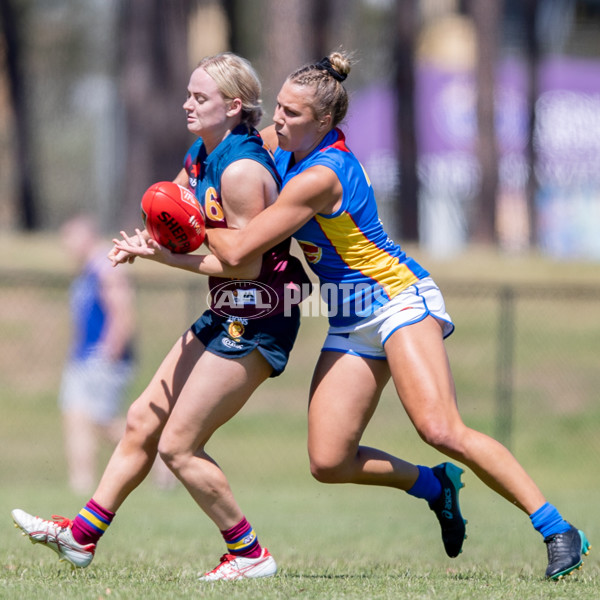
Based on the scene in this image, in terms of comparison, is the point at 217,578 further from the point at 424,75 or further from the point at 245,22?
the point at 245,22

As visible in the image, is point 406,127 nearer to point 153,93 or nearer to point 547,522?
point 153,93

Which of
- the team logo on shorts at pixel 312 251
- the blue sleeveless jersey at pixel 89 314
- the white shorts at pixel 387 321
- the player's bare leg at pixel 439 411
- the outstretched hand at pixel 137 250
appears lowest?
the blue sleeveless jersey at pixel 89 314

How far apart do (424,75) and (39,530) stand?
20734 mm

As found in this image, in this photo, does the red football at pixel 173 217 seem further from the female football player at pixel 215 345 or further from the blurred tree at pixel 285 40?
the blurred tree at pixel 285 40

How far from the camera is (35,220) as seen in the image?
2288 cm

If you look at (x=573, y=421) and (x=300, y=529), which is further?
(x=573, y=421)

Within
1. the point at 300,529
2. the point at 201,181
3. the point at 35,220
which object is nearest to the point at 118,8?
the point at 35,220

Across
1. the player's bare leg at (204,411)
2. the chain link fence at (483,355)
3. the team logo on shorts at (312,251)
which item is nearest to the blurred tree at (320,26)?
the chain link fence at (483,355)

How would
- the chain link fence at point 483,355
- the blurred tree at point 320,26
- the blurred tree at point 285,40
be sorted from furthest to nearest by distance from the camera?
the blurred tree at point 320,26
the blurred tree at point 285,40
the chain link fence at point 483,355

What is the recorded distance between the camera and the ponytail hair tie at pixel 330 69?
15.9 feet

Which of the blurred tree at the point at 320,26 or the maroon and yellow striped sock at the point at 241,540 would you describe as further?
the blurred tree at the point at 320,26

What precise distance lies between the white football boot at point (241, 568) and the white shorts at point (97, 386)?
5089 mm

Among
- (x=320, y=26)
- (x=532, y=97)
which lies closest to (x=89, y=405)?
(x=320, y=26)

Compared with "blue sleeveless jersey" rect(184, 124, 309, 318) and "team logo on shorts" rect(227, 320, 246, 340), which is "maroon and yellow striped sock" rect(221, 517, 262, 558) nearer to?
"team logo on shorts" rect(227, 320, 246, 340)
